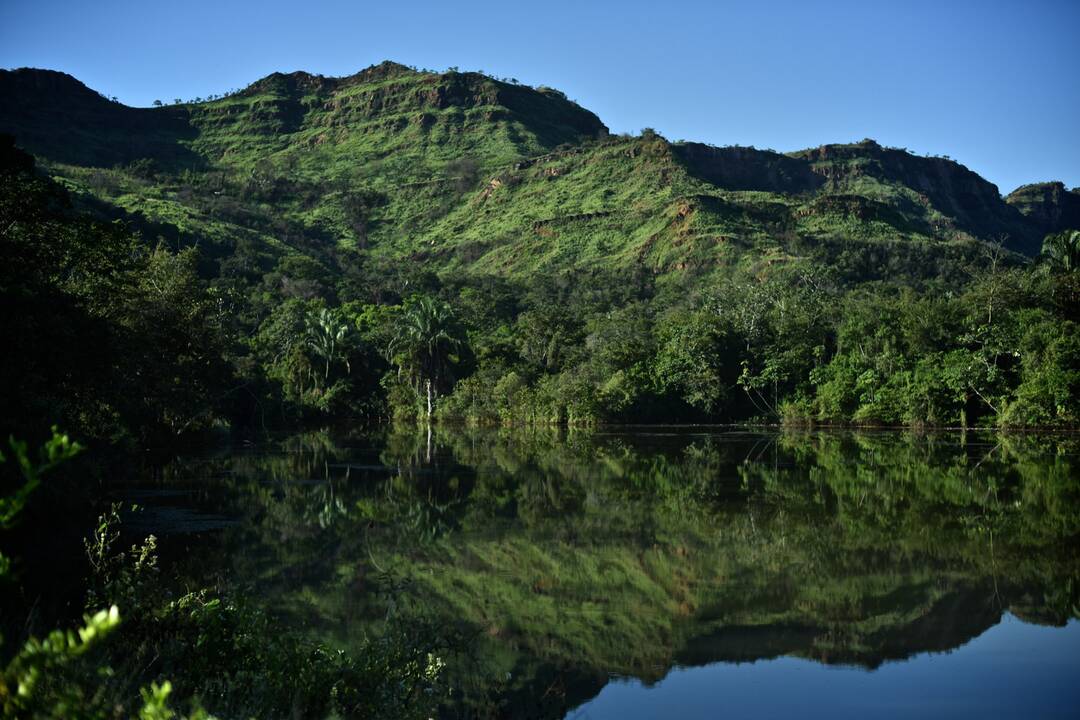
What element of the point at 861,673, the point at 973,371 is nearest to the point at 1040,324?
the point at 973,371

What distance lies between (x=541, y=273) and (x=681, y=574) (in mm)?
96205

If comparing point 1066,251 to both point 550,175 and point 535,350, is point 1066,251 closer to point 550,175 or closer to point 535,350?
point 535,350

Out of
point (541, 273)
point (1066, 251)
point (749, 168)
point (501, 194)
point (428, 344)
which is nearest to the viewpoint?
point (1066, 251)

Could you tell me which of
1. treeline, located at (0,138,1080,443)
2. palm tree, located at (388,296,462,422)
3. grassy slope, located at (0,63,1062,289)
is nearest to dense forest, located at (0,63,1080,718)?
treeline, located at (0,138,1080,443)

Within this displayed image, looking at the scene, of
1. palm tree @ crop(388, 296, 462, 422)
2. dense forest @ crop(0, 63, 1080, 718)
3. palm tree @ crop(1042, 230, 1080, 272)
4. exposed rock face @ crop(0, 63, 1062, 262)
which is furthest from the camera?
exposed rock face @ crop(0, 63, 1062, 262)

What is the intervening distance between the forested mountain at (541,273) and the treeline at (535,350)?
20cm

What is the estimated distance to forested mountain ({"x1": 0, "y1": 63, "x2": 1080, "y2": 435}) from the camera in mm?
50656

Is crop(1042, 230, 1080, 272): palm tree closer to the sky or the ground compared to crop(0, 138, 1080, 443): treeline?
closer to the sky

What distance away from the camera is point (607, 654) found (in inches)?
Answer: 483

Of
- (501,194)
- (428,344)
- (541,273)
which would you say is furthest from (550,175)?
(428,344)

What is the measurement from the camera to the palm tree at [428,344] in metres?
65.1

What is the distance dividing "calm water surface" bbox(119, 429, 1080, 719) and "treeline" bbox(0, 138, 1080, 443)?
15.3 feet

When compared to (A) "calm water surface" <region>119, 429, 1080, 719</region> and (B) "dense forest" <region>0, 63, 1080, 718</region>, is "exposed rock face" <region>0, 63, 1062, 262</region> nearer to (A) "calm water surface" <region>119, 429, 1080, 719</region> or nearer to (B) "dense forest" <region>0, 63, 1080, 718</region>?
(B) "dense forest" <region>0, 63, 1080, 718</region>

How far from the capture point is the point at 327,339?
6750 centimetres
